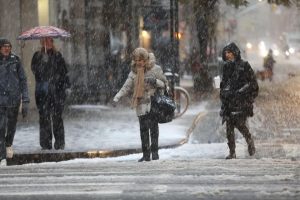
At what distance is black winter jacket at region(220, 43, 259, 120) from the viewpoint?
10312 millimetres

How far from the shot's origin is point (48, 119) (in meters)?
12.2

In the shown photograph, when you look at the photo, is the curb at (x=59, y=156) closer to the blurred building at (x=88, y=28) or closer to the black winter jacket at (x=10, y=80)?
the black winter jacket at (x=10, y=80)

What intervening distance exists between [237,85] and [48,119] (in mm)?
3654

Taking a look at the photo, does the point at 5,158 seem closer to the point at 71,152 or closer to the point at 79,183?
the point at 71,152

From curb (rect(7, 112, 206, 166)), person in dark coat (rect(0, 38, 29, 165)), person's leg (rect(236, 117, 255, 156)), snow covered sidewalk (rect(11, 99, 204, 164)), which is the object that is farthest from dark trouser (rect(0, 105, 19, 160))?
person's leg (rect(236, 117, 255, 156))

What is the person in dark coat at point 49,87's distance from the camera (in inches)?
461

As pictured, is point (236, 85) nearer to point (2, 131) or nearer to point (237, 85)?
point (237, 85)

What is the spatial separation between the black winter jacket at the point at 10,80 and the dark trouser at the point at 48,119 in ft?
5.31

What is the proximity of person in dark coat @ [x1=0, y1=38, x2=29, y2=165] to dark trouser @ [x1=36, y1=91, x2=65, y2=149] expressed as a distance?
4.81 ft

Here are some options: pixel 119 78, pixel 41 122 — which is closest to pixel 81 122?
pixel 41 122

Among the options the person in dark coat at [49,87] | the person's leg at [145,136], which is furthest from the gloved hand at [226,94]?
the person in dark coat at [49,87]

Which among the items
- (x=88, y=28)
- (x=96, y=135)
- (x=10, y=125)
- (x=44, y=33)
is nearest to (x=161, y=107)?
(x=10, y=125)

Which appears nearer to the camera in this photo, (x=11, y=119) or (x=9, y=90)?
(x=9, y=90)

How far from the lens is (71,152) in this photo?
11.7 m
